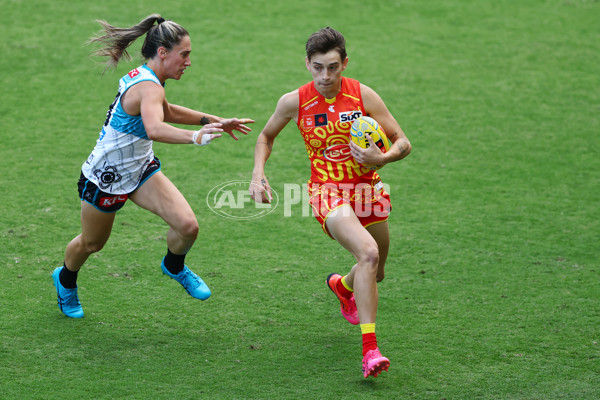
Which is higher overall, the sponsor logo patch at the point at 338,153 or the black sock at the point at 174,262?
the sponsor logo patch at the point at 338,153

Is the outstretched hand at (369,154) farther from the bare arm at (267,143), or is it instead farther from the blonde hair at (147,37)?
the blonde hair at (147,37)

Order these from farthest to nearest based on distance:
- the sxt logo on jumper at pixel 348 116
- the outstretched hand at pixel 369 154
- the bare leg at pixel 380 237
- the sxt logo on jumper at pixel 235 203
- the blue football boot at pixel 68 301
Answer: the sxt logo on jumper at pixel 235 203, the blue football boot at pixel 68 301, the bare leg at pixel 380 237, the sxt logo on jumper at pixel 348 116, the outstretched hand at pixel 369 154

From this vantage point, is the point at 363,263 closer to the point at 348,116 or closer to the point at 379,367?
the point at 379,367

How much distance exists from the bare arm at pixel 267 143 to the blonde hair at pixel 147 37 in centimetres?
74

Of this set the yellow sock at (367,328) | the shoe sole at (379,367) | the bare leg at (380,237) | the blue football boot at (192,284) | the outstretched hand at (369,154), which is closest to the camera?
the shoe sole at (379,367)

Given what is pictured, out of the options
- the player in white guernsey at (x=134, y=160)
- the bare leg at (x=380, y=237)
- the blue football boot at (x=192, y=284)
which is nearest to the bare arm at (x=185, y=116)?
the player in white guernsey at (x=134, y=160)

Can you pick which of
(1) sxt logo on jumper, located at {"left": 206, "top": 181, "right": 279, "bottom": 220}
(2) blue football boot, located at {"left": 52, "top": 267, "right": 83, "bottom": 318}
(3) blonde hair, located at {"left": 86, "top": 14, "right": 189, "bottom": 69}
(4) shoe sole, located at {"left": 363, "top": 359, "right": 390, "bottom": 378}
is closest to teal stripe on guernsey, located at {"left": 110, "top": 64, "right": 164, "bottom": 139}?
(3) blonde hair, located at {"left": 86, "top": 14, "right": 189, "bottom": 69}

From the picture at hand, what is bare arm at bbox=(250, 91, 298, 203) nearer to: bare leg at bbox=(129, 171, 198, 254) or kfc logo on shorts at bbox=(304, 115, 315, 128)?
kfc logo on shorts at bbox=(304, 115, 315, 128)

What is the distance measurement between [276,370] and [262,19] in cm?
727

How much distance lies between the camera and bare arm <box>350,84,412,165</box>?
4.39 metres

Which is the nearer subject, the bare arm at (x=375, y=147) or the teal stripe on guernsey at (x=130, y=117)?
the bare arm at (x=375, y=147)

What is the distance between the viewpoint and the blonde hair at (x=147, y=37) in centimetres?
457

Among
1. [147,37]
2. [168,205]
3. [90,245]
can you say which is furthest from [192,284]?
[147,37]

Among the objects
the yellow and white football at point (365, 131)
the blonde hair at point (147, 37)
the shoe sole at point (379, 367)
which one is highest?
the blonde hair at point (147, 37)
